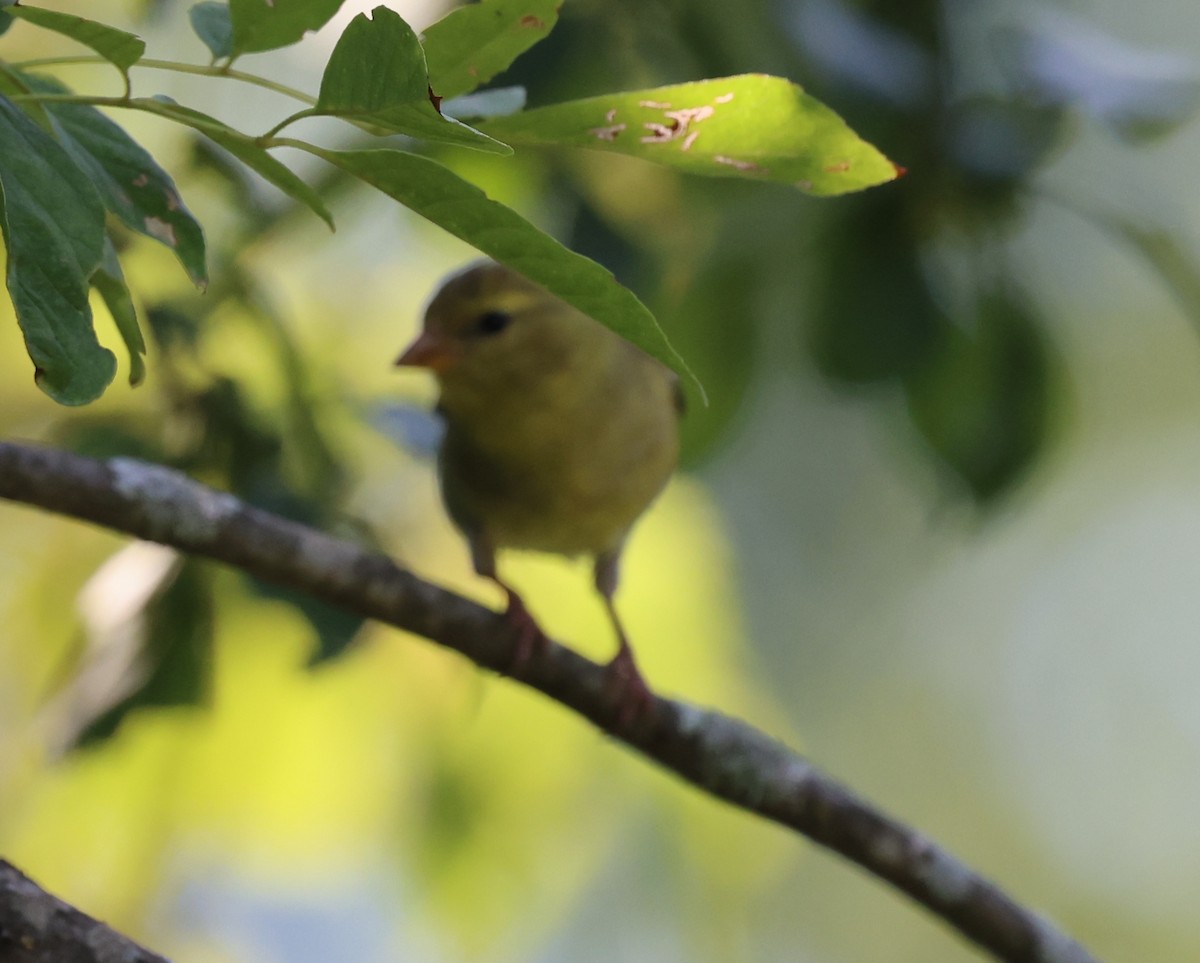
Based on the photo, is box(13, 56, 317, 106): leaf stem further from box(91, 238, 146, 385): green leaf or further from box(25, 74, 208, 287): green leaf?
box(91, 238, 146, 385): green leaf

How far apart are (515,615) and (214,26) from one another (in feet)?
4.20

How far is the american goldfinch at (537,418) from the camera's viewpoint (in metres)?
2.86

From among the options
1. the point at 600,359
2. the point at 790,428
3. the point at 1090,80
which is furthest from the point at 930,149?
the point at 790,428

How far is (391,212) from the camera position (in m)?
3.42

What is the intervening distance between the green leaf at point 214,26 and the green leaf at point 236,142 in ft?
0.42

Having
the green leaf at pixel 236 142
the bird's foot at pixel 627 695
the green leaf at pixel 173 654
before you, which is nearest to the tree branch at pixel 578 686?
the bird's foot at pixel 627 695

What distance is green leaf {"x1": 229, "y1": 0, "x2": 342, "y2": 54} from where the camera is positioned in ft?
3.22

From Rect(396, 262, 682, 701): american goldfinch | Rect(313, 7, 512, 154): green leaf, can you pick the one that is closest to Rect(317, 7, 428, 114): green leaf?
→ Rect(313, 7, 512, 154): green leaf

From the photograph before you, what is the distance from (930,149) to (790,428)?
10.8 ft

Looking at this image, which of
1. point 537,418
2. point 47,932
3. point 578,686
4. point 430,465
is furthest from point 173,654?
point 47,932

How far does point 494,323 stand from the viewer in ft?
9.68

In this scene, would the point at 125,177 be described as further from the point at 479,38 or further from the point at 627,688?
the point at 627,688

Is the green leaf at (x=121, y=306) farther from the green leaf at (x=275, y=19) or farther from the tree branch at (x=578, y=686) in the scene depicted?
the tree branch at (x=578, y=686)

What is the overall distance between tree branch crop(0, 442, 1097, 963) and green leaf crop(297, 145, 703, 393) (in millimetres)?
1022
